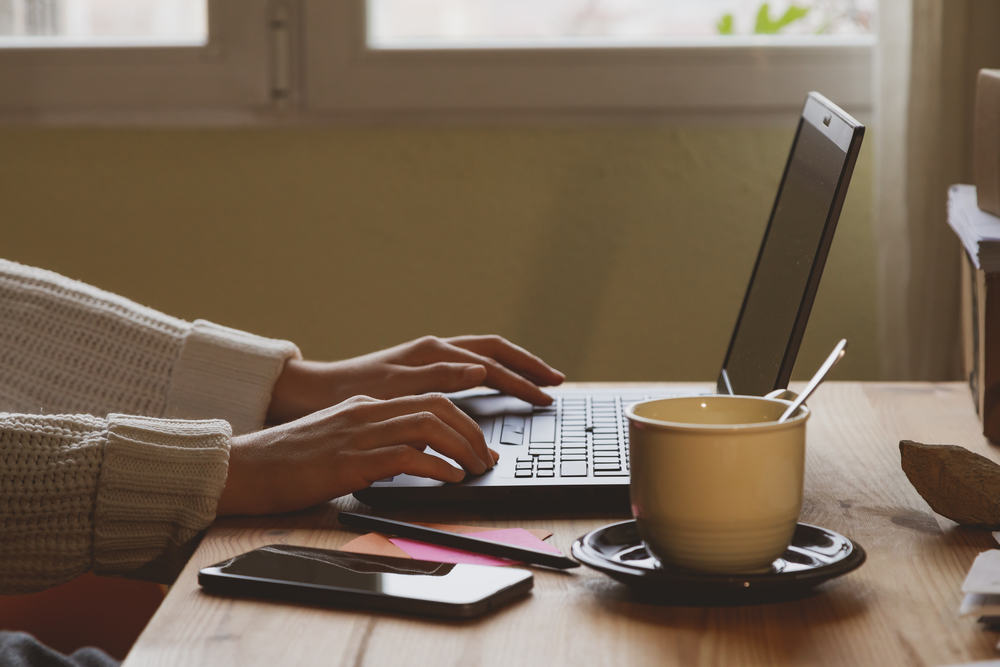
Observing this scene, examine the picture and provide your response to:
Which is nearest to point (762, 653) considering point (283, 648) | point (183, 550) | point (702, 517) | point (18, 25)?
point (702, 517)

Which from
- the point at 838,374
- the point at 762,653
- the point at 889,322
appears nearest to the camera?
the point at 762,653

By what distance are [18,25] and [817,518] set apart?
1.67 meters

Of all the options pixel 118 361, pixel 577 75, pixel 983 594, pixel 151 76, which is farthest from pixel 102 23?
pixel 983 594

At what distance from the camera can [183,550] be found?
79 cm

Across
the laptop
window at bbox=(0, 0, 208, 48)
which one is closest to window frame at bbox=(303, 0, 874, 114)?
window at bbox=(0, 0, 208, 48)

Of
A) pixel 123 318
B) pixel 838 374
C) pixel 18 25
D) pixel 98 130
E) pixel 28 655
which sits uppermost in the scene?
pixel 18 25

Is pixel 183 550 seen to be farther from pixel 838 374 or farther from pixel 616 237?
pixel 838 374

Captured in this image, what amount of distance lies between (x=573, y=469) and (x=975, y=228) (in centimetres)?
48

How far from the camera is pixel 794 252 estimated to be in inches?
38.3

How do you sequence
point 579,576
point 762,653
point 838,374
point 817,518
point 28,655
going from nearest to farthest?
point 762,653
point 579,576
point 817,518
point 28,655
point 838,374

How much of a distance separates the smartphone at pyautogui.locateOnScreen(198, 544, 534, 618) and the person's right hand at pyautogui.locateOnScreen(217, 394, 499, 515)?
11 cm

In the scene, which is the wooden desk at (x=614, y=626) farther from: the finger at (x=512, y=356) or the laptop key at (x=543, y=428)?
the finger at (x=512, y=356)

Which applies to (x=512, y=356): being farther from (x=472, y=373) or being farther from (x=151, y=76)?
(x=151, y=76)

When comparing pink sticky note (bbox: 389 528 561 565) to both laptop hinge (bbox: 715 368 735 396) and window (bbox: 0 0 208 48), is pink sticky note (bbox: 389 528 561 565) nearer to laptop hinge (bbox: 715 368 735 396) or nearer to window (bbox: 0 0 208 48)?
laptop hinge (bbox: 715 368 735 396)
